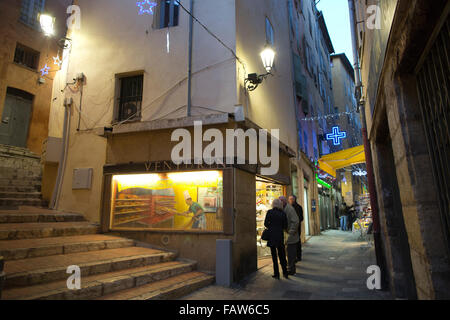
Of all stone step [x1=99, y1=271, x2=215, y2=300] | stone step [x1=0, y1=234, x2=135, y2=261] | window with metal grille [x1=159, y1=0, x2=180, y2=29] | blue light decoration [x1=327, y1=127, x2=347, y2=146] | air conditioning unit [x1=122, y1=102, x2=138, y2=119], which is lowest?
stone step [x1=99, y1=271, x2=215, y2=300]

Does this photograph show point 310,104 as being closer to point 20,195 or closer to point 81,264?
point 20,195

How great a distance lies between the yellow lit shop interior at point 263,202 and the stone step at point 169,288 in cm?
381

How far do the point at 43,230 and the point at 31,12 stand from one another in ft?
43.3

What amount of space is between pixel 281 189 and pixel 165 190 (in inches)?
200

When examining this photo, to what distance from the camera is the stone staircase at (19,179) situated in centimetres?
874

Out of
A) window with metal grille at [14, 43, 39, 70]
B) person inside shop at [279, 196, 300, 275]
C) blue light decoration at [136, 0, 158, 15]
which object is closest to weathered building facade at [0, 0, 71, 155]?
window with metal grille at [14, 43, 39, 70]

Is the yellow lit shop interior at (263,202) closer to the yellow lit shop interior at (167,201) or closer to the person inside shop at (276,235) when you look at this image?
the person inside shop at (276,235)

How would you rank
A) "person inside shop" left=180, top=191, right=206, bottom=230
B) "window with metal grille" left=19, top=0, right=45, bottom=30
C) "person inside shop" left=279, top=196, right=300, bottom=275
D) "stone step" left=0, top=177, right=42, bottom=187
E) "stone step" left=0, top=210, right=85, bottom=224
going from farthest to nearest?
1. "window with metal grille" left=19, top=0, right=45, bottom=30
2. "stone step" left=0, top=177, right=42, bottom=187
3. "person inside shop" left=180, top=191, right=206, bottom=230
4. "person inside shop" left=279, top=196, right=300, bottom=275
5. "stone step" left=0, top=210, right=85, bottom=224

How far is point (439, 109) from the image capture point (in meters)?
2.25

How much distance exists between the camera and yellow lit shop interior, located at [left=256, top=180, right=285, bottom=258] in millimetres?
9870

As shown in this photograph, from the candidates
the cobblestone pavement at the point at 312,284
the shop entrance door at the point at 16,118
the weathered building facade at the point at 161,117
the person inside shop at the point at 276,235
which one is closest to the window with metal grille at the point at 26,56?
the shop entrance door at the point at 16,118

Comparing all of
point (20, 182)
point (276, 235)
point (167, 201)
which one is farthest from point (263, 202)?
point (20, 182)

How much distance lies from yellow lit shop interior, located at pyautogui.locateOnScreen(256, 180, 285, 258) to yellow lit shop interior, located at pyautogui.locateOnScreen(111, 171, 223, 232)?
2.82 metres

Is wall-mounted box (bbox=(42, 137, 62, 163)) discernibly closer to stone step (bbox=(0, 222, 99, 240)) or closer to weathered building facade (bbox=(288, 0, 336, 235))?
stone step (bbox=(0, 222, 99, 240))
